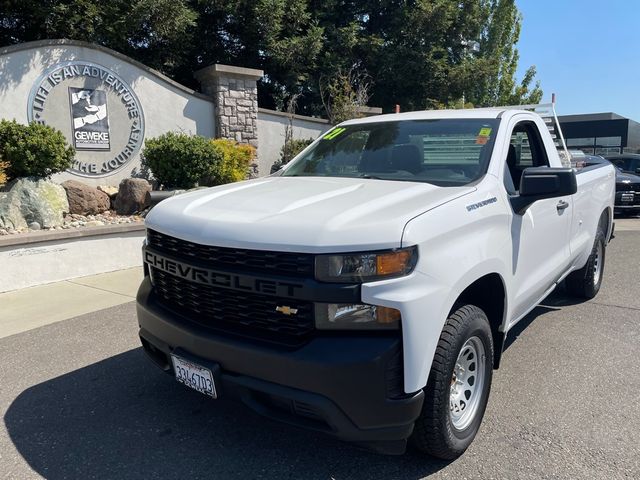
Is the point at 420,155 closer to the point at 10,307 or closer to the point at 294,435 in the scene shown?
the point at 294,435

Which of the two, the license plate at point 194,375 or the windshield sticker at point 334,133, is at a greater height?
the windshield sticker at point 334,133

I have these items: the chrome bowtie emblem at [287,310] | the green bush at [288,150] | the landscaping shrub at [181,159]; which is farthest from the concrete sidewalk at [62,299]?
the green bush at [288,150]

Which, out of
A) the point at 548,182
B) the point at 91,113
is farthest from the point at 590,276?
the point at 91,113

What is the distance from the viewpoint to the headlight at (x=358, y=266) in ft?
7.64

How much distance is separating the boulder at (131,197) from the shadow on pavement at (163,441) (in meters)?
5.38

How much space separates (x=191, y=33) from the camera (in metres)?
13.2

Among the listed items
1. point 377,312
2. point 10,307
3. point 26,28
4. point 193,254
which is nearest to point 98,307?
point 10,307

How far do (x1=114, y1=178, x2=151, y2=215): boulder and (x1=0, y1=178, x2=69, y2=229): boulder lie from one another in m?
1.14

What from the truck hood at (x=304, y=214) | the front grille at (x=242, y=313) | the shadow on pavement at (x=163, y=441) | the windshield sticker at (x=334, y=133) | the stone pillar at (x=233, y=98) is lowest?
the shadow on pavement at (x=163, y=441)

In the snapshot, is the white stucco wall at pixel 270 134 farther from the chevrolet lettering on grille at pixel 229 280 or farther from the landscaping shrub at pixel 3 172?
the chevrolet lettering on grille at pixel 229 280

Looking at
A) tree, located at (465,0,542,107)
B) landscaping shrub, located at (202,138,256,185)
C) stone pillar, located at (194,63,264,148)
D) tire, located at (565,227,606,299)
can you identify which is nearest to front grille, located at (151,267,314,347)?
tire, located at (565,227,606,299)

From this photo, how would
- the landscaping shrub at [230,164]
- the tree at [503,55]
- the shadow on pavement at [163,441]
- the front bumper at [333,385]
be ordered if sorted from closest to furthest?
the front bumper at [333,385] < the shadow on pavement at [163,441] < the landscaping shrub at [230,164] < the tree at [503,55]

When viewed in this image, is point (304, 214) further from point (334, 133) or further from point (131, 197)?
point (131, 197)

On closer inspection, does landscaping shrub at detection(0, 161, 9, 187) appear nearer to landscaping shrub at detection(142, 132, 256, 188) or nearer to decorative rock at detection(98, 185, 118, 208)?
decorative rock at detection(98, 185, 118, 208)
